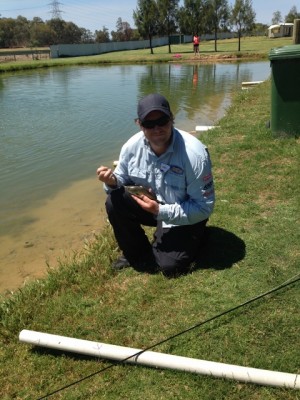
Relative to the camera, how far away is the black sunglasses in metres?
3.00

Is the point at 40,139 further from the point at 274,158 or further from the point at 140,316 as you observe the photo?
the point at 140,316

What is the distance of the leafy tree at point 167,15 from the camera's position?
46.3 meters

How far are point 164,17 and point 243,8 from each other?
12.1 m

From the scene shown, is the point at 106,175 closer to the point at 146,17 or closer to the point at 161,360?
the point at 161,360

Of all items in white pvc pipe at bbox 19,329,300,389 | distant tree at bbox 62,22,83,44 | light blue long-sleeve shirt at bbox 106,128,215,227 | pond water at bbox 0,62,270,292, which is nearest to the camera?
white pvc pipe at bbox 19,329,300,389

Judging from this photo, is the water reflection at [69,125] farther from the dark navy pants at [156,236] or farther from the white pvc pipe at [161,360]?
the white pvc pipe at [161,360]

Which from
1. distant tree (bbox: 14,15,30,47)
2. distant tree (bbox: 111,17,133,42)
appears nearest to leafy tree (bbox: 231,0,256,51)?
distant tree (bbox: 111,17,133,42)

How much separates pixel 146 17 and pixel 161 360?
1902 inches

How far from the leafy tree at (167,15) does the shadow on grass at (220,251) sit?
47.5 meters

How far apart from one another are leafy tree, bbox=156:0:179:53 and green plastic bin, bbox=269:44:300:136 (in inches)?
1750

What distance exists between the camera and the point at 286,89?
6.14 m

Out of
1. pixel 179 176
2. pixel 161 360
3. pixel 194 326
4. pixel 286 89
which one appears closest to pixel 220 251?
pixel 179 176

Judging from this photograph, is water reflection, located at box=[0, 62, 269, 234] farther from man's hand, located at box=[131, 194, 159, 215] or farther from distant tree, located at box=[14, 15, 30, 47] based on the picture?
distant tree, located at box=[14, 15, 30, 47]

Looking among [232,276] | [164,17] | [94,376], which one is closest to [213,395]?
[94,376]
